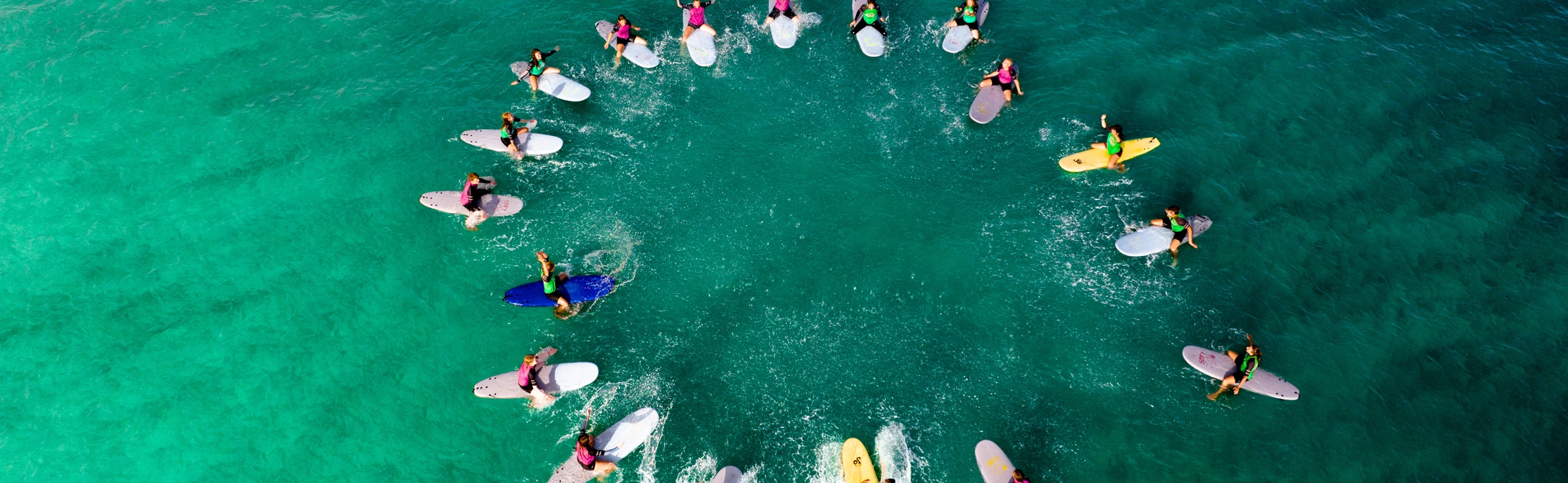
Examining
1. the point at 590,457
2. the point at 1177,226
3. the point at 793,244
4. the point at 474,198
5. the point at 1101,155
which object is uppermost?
the point at 474,198

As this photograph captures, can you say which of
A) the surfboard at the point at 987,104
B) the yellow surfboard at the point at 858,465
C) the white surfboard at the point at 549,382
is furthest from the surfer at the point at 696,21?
→ the yellow surfboard at the point at 858,465

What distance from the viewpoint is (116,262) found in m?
26.6

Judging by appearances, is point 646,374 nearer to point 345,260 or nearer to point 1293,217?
point 345,260

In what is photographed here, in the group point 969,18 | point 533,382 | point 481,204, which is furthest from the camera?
point 969,18

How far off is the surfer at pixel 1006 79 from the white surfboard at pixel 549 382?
17.4 metres

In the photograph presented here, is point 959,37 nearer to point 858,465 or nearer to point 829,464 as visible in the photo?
point 858,465

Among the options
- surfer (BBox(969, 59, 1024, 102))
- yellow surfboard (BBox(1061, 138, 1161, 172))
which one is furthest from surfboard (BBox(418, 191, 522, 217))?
yellow surfboard (BBox(1061, 138, 1161, 172))

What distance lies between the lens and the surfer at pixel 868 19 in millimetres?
30406

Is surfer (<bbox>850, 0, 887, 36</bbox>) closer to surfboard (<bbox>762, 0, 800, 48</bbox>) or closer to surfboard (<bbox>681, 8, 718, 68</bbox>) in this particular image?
surfboard (<bbox>762, 0, 800, 48</bbox>)

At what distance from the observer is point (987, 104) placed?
2886 centimetres

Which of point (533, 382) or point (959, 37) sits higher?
point (959, 37)

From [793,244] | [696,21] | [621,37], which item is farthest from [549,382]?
[696,21]

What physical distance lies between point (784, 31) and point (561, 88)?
8831 mm

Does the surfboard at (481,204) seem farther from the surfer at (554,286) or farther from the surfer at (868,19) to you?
the surfer at (868,19)
